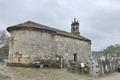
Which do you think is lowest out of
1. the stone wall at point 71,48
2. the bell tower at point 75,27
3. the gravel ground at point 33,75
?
the gravel ground at point 33,75

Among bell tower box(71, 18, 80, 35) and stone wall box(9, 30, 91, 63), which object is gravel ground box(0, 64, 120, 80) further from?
bell tower box(71, 18, 80, 35)

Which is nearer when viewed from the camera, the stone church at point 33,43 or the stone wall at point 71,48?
the stone church at point 33,43

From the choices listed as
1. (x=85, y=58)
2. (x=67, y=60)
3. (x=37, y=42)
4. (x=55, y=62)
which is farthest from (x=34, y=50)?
(x=85, y=58)

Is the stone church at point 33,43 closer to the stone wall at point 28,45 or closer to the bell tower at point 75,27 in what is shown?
the stone wall at point 28,45

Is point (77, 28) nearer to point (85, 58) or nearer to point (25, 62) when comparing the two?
point (85, 58)

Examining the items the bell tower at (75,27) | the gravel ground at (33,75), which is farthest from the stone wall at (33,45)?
the bell tower at (75,27)

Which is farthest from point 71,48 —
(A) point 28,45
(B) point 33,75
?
(B) point 33,75

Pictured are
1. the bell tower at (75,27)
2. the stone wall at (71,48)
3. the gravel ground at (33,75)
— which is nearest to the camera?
the gravel ground at (33,75)

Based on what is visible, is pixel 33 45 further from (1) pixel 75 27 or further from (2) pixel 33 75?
(1) pixel 75 27

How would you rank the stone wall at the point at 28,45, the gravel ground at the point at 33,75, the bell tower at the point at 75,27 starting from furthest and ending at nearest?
the bell tower at the point at 75,27, the stone wall at the point at 28,45, the gravel ground at the point at 33,75

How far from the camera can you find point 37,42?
93.8 ft

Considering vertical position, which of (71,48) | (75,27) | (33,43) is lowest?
(71,48)

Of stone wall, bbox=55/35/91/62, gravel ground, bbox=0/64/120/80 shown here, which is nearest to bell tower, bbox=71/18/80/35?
stone wall, bbox=55/35/91/62

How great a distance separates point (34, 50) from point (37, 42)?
106 cm
